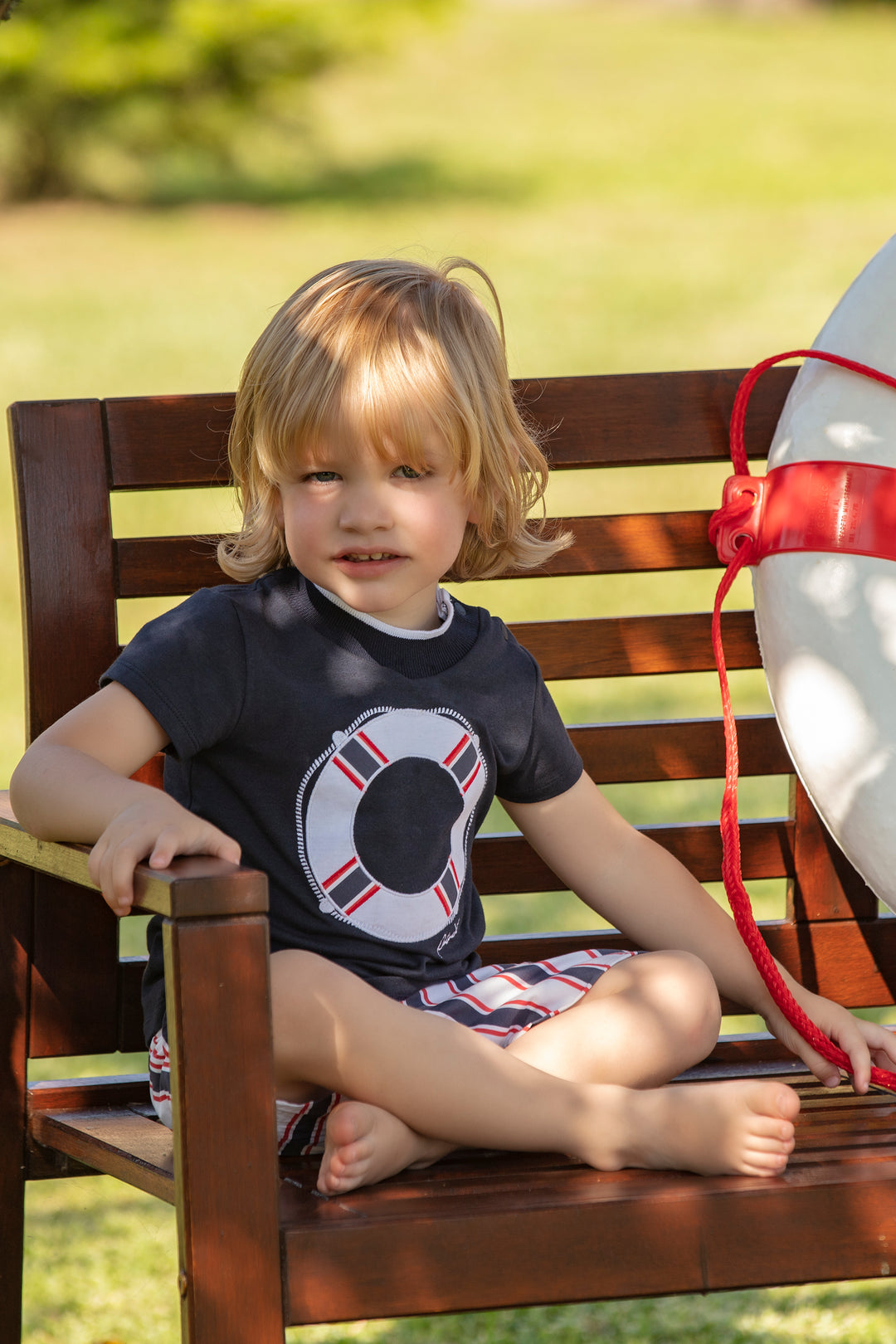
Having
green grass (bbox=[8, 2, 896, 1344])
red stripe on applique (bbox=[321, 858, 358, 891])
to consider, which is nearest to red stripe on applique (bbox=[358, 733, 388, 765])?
red stripe on applique (bbox=[321, 858, 358, 891])

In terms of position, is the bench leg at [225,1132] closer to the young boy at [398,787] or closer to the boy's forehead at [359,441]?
A: the young boy at [398,787]

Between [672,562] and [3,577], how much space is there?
6107mm

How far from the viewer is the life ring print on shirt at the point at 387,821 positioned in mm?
1636

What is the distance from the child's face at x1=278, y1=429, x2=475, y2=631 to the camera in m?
1.63

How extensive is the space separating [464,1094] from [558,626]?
70cm

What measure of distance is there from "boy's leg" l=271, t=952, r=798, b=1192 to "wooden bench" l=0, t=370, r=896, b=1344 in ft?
0.09

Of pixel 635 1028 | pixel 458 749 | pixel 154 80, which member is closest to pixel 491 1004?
pixel 635 1028

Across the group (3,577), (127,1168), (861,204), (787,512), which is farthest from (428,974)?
(861,204)

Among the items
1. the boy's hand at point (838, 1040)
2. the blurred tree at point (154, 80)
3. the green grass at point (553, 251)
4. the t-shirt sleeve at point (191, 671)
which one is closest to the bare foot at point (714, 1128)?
the boy's hand at point (838, 1040)

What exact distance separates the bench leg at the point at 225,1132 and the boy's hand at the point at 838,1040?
68 centimetres

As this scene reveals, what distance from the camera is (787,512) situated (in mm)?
1878

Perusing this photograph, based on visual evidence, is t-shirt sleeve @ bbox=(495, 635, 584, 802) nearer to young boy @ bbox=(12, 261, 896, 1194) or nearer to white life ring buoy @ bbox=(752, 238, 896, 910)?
young boy @ bbox=(12, 261, 896, 1194)

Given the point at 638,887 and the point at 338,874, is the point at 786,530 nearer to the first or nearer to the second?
the point at 638,887

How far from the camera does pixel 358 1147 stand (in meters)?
1.37
